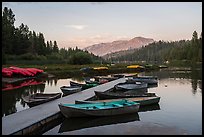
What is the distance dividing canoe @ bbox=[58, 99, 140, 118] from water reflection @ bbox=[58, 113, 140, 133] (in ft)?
0.80

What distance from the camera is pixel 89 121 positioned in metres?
15.2

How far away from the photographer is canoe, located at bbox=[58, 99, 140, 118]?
1489 centimetres

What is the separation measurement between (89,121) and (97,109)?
31.3 inches

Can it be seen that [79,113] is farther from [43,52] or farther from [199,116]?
[43,52]

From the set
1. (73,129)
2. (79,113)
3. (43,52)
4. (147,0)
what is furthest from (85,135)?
(43,52)

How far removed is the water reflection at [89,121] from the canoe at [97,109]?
0.80 ft

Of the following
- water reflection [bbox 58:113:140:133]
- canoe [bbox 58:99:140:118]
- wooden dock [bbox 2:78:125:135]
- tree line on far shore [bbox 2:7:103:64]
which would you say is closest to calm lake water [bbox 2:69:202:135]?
water reflection [bbox 58:113:140:133]

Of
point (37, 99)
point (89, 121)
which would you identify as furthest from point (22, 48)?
point (89, 121)

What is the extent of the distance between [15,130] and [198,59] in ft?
299

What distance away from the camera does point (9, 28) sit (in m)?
68.4

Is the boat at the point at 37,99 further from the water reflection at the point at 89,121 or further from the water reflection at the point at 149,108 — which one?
the water reflection at the point at 149,108

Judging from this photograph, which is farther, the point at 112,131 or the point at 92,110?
the point at 92,110

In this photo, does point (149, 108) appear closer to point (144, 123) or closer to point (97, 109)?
point (144, 123)

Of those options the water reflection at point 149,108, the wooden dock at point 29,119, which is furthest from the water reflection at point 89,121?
the water reflection at point 149,108
